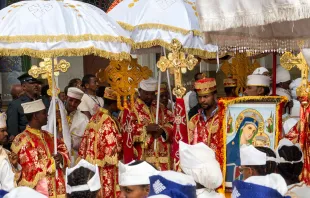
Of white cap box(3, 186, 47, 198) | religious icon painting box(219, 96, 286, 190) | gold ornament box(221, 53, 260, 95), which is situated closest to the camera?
white cap box(3, 186, 47, 198)

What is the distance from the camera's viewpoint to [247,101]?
732 cm

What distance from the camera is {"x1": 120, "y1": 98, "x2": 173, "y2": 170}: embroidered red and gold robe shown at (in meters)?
9.15

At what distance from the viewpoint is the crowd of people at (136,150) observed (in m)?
5.34

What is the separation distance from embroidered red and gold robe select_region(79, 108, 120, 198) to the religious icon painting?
2.02 meters

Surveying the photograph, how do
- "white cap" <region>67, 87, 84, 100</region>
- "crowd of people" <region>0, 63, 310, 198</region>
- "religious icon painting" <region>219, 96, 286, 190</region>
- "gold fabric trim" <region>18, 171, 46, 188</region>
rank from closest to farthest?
"crowd of people" <region>0, 63, 310, 198</region>
"religious icon painting" <region>219, 96, 286, 190</region>
"gold fabric trim" <region>18, 171, 46, 188</region>
"white cap" <region>67, 87, 84, 100</region>

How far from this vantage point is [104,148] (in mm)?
9117

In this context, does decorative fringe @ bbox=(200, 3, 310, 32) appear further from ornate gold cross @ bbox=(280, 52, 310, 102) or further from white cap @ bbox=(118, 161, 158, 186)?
ornate gold cross @ bbox=(280, 52, 310, 102)

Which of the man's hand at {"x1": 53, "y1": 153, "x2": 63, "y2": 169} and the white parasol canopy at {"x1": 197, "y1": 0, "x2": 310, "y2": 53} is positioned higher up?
the white parasol canopy at {"x1": 197, "y1": 0, "x2": 310, "y2": 53}

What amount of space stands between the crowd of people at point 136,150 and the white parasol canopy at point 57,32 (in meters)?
0.81

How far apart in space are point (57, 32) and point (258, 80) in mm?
2203

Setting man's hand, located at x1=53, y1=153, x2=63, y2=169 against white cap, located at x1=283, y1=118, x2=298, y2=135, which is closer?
man's hand, located at x1=53, y1=153, x2=63, y2=169

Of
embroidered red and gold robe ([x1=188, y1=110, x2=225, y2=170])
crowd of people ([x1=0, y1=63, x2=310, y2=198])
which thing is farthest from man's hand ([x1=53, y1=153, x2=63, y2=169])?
embroidered red and gold robe ([x1=188, y1=110, x2=225, y2=170])

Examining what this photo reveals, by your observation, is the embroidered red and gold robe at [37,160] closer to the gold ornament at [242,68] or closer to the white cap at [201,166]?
the gold ornament at [242,68]

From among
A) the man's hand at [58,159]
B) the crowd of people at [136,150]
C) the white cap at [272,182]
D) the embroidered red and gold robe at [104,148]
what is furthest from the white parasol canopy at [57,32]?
the white cap at [272,182]
